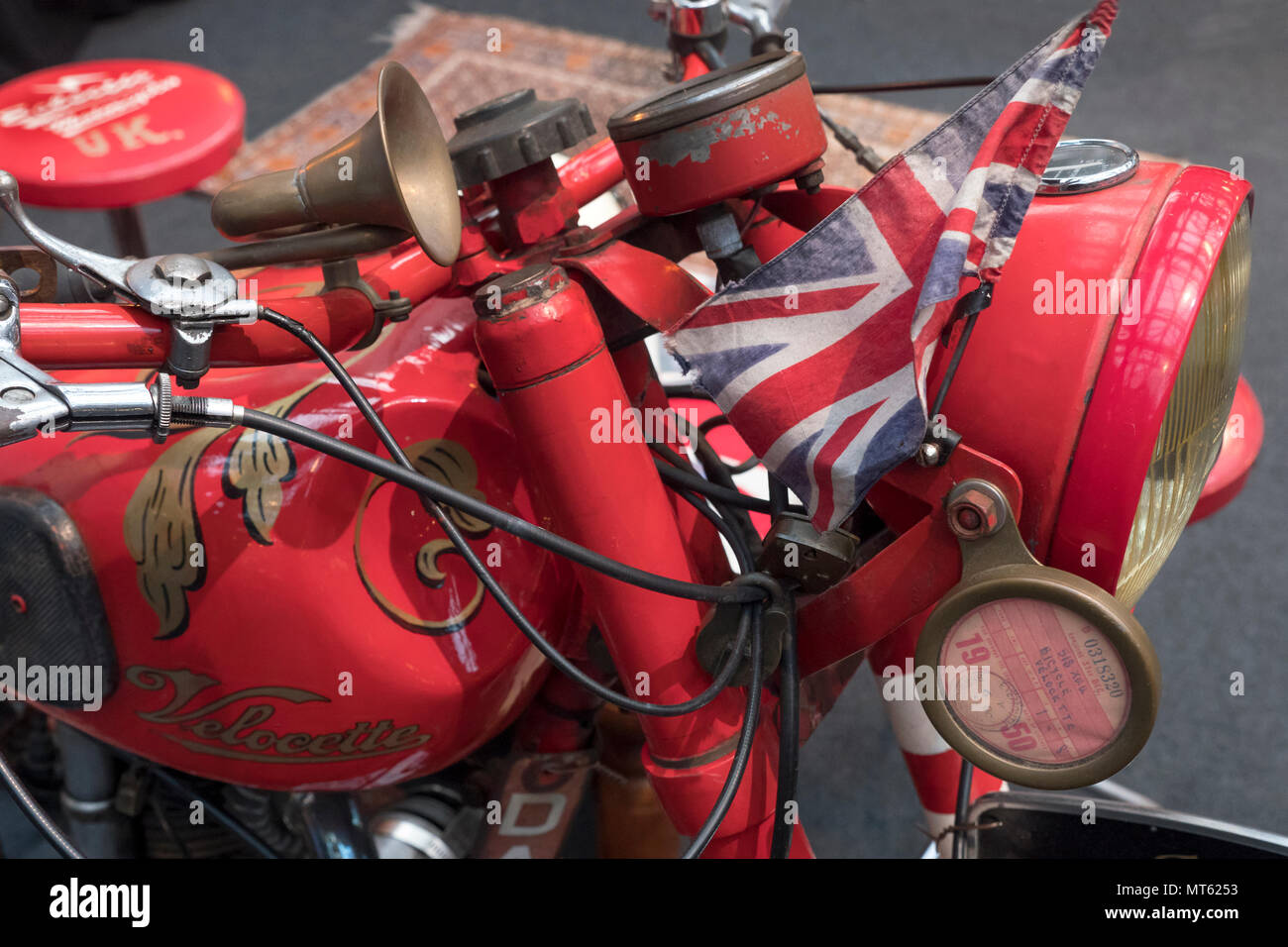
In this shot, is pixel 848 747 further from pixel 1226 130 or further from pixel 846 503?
pixel 1226 130

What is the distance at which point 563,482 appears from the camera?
2.35 ft

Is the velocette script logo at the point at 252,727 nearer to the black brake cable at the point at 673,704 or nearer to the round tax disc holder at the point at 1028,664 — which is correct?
the black brake cable at the point at 673,704

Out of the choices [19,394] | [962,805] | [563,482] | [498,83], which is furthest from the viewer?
[498,83]

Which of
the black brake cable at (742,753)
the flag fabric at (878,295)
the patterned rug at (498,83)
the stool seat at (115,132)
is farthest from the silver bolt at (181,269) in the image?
the patterned rug at (498,83)

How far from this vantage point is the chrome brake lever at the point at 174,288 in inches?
26.1

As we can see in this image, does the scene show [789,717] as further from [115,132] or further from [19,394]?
[115,132]

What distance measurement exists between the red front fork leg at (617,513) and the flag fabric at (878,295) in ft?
0.24

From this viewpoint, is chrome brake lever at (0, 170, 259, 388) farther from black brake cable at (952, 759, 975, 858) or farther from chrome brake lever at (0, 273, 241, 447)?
black brake cable at (952, 759, 975, 858)

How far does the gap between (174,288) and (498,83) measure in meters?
2.16

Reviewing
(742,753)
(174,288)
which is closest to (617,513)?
(742,753)

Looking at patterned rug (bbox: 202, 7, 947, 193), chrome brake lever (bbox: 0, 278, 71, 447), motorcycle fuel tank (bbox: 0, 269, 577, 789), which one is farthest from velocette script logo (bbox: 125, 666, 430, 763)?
patterned rug (bbox: 202, 7, 947, 193)

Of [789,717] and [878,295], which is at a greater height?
[878,295]

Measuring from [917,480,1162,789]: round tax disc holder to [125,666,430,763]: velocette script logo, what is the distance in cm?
40
